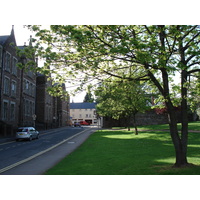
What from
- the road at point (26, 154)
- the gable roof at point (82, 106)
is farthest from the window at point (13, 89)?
the gable roof at point (82, 106)

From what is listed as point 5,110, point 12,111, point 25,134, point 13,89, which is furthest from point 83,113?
point 25,134

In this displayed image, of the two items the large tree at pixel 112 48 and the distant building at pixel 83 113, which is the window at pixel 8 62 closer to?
the large tree at pixel 112 48

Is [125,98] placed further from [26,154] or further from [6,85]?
[6,85]

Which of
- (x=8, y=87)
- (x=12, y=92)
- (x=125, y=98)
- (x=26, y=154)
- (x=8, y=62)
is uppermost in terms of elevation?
(x=8, y=62)

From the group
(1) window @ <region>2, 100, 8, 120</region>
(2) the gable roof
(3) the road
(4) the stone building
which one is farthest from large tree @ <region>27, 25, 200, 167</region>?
(2) the gable roof

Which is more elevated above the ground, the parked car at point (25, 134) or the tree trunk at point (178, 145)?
the tree trunk at point (178, 145)

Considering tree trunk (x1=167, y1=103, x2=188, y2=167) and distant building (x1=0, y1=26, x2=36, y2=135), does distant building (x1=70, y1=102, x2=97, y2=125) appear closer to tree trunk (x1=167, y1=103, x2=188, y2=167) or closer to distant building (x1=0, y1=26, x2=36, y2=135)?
distant building (x1=0, y1=26, x2=36, y2=135)

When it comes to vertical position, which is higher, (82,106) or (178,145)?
(82,106)

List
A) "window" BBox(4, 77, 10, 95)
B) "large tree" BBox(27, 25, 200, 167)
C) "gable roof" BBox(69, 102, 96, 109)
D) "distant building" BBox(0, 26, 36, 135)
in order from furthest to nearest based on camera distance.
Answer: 1. "gable roof" BBox(69, 102, 96, 109)
2. "window" BBox(4, 77, 10, 95)
3. "distant building" BBox(0, 26, 36, 135)
4. "large tree" BBox(27, 25, 200, 167)

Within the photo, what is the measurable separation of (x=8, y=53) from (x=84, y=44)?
2951 cm

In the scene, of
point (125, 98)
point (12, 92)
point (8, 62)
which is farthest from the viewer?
point (12, 92)

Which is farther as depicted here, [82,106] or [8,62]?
[82,106]

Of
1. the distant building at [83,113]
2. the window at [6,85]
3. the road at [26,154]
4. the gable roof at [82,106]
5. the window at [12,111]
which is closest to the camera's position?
the road at [26,154]

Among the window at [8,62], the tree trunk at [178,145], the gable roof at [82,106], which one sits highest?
the window at [8,62]
